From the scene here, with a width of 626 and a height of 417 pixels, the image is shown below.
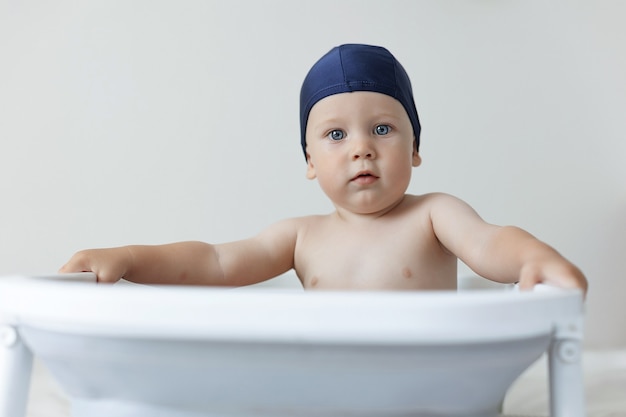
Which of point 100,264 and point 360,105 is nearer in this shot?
point 100,264

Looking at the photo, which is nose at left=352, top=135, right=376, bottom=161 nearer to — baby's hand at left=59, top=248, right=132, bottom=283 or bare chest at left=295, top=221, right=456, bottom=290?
bare chest at left=295, top=221, right=456, bottom=290

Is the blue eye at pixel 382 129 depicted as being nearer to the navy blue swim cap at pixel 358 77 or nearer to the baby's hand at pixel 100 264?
the navy blue swim cap at pixel 358 77

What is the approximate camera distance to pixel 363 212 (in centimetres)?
113

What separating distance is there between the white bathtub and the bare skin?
0.34 meters

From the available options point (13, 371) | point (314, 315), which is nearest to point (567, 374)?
Answer: point (314, 315)

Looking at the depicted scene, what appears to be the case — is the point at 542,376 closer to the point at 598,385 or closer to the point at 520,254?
the point at 598,385

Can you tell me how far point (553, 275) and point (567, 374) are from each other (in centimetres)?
11

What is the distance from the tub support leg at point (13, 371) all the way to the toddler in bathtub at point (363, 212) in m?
0.31

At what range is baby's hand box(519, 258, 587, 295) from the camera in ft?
2.23

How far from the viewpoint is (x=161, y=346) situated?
59 centimetres

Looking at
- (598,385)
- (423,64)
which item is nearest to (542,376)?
(598,385)

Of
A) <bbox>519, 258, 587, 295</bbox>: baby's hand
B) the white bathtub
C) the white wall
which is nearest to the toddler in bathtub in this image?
<bbox>519, 258, 587, 295</bbox>: baby's hand

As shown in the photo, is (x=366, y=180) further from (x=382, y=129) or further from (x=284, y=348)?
(x=284, y=348)

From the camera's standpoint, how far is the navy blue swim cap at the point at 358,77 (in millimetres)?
1093
